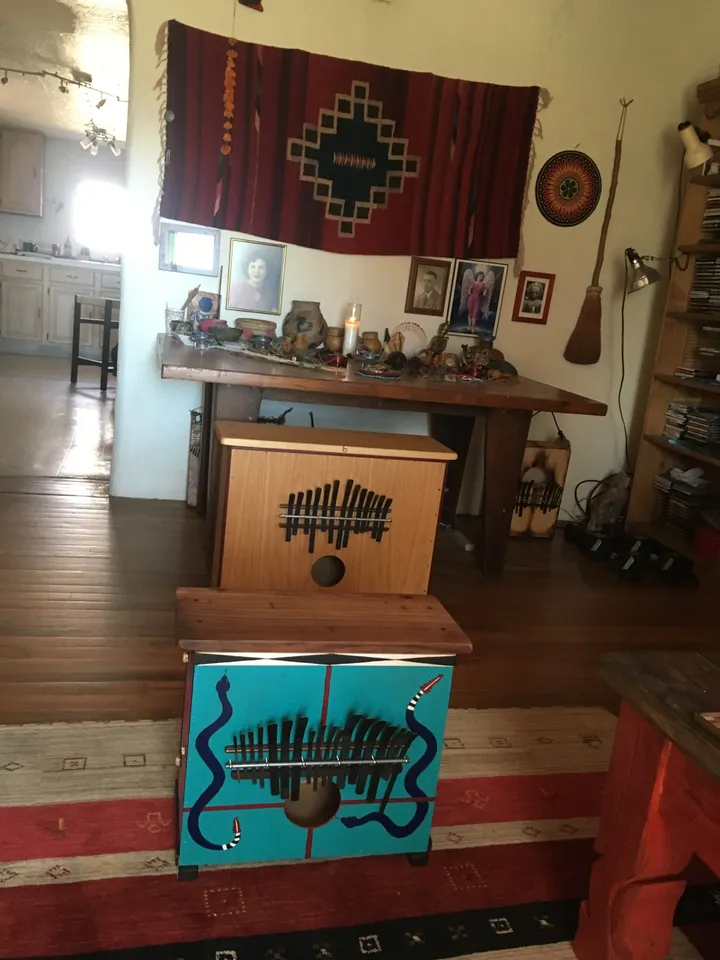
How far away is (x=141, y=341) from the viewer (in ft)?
11.2

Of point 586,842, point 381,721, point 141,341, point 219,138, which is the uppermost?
point 219,138

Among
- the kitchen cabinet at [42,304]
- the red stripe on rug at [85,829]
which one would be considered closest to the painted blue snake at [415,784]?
the red stripe on rug at [85,829]

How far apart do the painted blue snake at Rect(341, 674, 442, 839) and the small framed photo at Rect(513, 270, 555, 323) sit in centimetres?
265

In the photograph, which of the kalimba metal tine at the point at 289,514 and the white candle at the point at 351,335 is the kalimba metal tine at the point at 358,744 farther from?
the white candle at the point at 351,335

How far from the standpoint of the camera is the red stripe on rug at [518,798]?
65.2 inches

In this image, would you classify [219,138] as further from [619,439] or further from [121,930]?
[121,930]

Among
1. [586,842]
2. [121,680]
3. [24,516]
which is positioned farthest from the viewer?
[24,516]

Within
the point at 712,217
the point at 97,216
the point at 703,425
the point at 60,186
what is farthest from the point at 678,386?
the point at 60,186

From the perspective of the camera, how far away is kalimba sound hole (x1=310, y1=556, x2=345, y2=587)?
7.55 ft

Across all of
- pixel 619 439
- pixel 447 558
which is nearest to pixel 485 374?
pixel 447 558

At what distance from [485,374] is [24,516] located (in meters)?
2.00

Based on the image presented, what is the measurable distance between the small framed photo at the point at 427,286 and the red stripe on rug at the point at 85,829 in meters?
2.59

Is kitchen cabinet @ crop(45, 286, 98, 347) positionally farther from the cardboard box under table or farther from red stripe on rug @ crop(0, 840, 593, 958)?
red stripe on rug @ crop(0, 840, 593, 958)

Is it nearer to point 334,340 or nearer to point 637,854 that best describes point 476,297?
point 334,340
